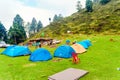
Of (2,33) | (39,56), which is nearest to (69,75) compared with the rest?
(39,56)

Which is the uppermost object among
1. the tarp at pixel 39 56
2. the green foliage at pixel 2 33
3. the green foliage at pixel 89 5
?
the green foliage at pixel 89 5

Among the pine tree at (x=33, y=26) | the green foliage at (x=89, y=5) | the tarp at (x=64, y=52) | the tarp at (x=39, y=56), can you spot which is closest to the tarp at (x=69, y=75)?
the tarp at (x=39, y=56)

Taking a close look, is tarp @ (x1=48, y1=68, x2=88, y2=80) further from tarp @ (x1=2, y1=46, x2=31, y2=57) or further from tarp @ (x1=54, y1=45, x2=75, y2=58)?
tarp @ (x1=2, y1=46, x2=31, y2=57)

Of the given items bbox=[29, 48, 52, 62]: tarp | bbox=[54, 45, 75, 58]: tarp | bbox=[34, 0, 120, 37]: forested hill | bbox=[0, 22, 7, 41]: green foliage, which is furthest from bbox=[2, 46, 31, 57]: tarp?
bbox=[0, 22, 7, 41]: green foliage

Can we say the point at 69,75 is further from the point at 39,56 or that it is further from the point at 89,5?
the point at 89,5

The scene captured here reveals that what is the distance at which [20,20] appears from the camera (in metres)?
103

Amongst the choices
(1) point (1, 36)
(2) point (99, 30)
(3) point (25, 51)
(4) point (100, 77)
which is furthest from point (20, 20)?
(4) point (100, 77)

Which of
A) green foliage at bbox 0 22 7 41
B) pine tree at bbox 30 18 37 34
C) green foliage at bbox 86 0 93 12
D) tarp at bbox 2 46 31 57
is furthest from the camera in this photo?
pine tree at bbox 30 18 37 34

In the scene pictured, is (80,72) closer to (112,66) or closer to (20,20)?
(112,66)

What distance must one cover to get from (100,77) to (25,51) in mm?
16344

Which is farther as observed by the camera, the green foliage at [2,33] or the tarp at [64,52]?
the green foliage at [2,33]

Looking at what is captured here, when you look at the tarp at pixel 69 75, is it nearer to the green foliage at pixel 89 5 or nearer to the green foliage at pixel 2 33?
the green foliage at pixel 2 33

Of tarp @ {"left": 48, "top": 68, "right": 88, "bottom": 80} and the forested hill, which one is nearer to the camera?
tarp @ {"left": 48, "top": 68, "right": 88, "bottom": 80}

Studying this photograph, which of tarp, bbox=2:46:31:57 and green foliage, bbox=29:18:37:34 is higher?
green foliage, bbox=29:18:37:34
